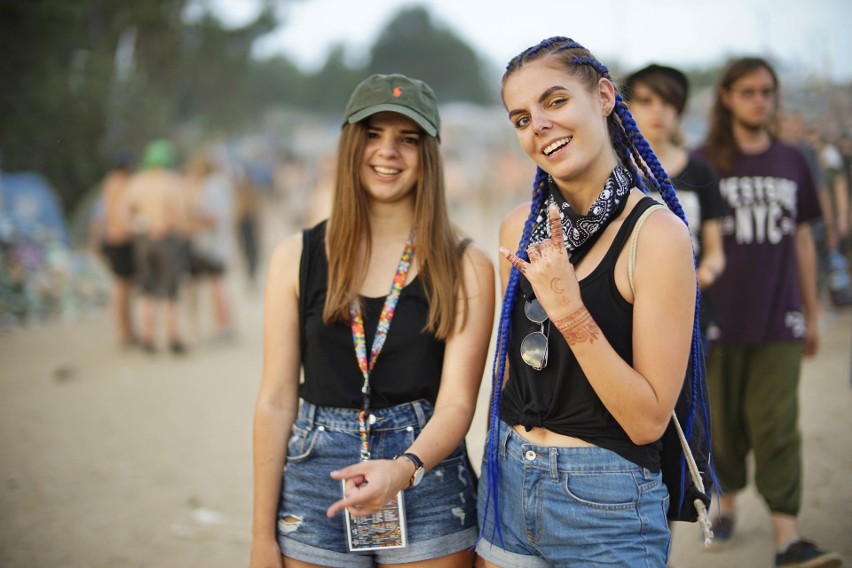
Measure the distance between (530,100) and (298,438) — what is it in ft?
3.98

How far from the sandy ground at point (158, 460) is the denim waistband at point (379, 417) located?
84.7 inches

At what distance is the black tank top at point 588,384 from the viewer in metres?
1.82

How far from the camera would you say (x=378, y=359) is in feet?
7.41

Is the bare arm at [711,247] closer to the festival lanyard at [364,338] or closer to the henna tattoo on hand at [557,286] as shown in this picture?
the festival lanyard at [364,338]

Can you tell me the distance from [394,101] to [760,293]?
7.70 feet

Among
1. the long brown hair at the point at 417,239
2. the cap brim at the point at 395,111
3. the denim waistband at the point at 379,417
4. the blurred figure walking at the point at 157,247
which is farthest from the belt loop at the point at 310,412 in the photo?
the blurred figure walking at the point at 157,247

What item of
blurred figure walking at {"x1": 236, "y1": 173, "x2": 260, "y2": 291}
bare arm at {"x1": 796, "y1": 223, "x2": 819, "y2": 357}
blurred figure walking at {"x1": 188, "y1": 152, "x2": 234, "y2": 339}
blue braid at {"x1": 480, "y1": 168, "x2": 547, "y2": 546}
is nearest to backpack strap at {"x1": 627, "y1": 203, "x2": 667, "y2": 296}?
blue braid at {"x1": 480, "y1": 168, "x2": 547, "y2": 546}

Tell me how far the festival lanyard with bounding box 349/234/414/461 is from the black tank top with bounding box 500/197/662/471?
47 centimetres

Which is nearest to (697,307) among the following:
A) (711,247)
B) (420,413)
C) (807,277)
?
(420,413)

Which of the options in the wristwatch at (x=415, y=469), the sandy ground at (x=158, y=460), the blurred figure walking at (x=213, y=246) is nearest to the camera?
the wristwatch at (x=415, y=469)

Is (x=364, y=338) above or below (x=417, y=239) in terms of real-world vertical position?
below

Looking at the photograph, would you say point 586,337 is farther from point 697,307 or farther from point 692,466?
point 692,466

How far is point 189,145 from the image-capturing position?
81.5ft

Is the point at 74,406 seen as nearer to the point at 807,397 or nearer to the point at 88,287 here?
the point at 88,287
